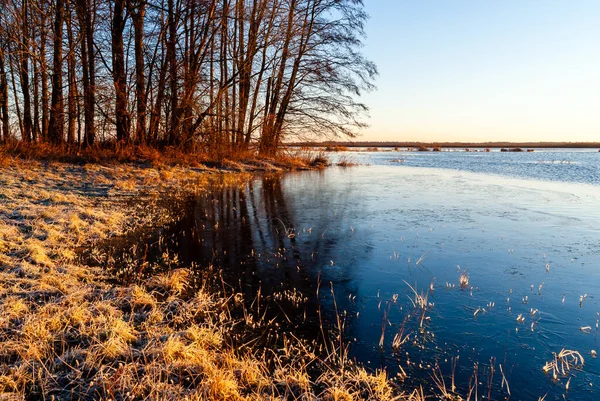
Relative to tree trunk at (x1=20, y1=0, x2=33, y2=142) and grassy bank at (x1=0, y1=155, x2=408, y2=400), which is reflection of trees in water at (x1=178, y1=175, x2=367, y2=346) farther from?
tree trunk at (x1=20, y1=0, x2=33, y2=142)

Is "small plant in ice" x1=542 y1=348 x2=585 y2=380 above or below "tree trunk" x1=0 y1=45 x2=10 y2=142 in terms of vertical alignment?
below

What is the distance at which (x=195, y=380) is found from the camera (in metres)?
2.99

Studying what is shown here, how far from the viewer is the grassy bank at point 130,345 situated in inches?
112

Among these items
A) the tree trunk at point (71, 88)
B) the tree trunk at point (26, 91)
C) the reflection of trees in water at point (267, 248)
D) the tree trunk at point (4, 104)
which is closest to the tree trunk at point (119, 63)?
the tree trunk at point (71, 88)

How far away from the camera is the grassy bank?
284 centimetres

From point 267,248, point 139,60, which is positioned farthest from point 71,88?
point 267,248

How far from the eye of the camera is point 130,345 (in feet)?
11.0

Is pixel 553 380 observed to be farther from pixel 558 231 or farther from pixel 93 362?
pixel 558 231

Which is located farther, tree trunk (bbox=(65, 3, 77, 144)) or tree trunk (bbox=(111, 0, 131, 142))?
tree trunk (bbox=(111, 0, 131, 142))

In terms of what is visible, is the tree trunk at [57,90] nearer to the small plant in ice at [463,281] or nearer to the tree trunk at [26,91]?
the tree trunk at [26,91]

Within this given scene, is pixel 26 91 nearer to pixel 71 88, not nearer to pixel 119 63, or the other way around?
pixel 71 88

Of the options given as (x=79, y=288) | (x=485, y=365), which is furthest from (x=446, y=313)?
(x=79, y=288)

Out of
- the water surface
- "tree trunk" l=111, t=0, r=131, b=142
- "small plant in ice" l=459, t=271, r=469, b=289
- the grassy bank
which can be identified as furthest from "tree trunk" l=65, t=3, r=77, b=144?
"small plant in ice" l=459, t=271, r=469, b=289

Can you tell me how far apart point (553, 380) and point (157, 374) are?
3181 mm
